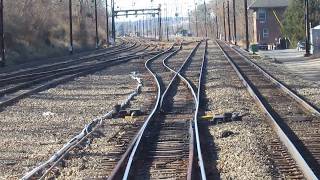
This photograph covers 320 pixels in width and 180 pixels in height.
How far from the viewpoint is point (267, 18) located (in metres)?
103

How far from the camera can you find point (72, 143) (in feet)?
39.2

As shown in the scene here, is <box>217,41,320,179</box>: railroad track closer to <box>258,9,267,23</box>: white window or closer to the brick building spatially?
the brick building

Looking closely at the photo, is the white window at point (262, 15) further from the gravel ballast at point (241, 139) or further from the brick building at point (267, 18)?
the gravel ballast at point (241, 139)

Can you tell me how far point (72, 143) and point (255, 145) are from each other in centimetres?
331

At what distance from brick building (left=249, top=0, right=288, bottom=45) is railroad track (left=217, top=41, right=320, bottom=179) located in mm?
81652

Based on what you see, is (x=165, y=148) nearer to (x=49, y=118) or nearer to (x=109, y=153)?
(x=109, y=153)

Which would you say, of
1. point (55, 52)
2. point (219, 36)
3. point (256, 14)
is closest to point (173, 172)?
point (55, 52)

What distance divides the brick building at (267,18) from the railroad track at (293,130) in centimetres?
8165

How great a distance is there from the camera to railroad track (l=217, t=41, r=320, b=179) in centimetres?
950

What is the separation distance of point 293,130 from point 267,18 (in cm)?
9206

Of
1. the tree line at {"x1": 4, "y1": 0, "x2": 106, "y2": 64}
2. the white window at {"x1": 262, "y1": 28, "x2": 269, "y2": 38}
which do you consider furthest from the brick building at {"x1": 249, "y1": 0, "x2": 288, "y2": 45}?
the tree line at {"x1": 4, "y1": 0, "x2": 106, "y2": 64}

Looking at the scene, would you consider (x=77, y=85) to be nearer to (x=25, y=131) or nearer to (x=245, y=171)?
(x=25, y=131)

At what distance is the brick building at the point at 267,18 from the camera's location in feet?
335

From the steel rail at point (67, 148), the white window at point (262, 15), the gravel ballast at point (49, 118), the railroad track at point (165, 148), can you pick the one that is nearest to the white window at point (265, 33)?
the white window at point (262, 15)
